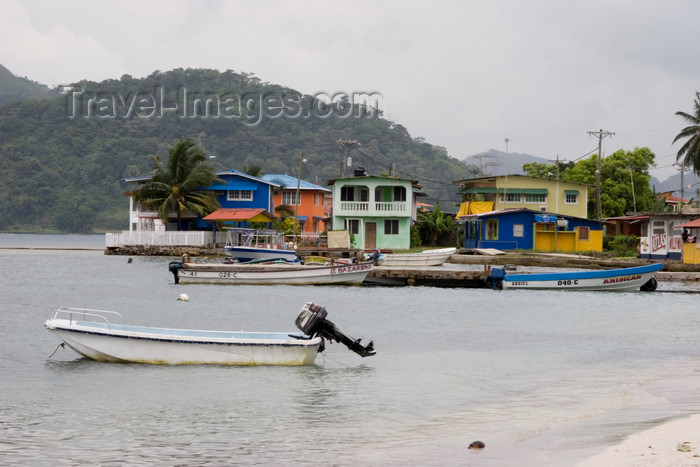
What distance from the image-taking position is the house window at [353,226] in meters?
72.2

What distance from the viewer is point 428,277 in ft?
146

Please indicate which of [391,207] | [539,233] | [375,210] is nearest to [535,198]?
[539,233]

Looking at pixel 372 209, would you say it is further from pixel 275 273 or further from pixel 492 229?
pixel 275 273

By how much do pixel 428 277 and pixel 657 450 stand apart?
32.3 metres

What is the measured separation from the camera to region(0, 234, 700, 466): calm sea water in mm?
13547

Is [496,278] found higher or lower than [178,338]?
higher

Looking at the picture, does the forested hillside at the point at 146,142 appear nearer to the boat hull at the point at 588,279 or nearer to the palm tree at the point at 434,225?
the palm tree at the point at 434,225

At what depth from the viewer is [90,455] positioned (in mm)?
13156

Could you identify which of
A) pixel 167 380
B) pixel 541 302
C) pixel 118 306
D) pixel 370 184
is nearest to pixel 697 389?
pixel 167 380

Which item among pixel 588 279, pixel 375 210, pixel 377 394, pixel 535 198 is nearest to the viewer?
pixel 377 394

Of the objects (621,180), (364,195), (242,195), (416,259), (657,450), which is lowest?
(657,450)

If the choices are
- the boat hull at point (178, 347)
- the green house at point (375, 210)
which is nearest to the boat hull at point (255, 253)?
the green house at point (375, 210)

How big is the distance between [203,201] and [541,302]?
146ft

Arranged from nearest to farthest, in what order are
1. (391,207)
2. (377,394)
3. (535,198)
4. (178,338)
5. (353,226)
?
(377,394) < (178,338) < (391,207) < (353,226) < (535,198)
